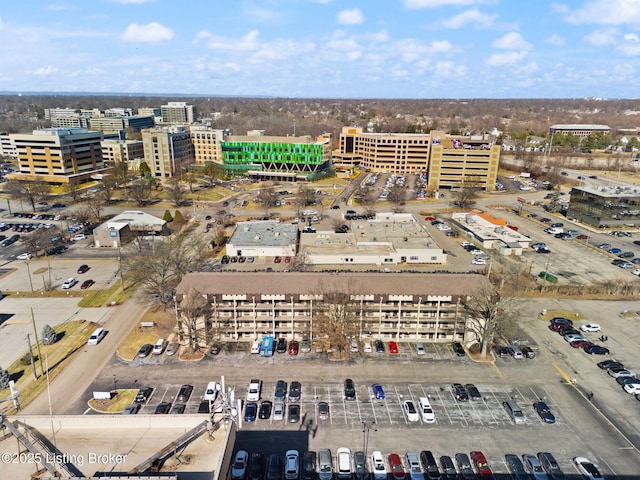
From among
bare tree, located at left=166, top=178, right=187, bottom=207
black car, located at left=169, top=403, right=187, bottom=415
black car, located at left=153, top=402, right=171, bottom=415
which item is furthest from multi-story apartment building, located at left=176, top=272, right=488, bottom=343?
bare tree, located at left=166, top=178, right=187, bottom=207

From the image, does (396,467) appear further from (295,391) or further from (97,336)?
(97,336)

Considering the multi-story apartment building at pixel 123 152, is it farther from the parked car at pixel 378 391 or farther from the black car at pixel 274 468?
the black car at pixel 274 468

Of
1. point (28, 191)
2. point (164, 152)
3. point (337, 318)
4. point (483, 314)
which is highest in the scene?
point (164, 152)

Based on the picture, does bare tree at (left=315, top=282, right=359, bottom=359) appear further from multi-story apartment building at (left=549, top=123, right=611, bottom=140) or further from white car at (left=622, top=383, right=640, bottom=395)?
multi-story apartment building at (left=549, top=123, right=611, bottom=140)

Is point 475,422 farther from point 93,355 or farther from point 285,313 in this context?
point 93,355

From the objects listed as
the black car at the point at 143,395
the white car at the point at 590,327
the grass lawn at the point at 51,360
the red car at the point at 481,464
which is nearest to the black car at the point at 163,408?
the black car at the point at 143,395

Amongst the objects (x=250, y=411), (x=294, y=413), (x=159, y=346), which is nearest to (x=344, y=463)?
(x=294, y=413)
